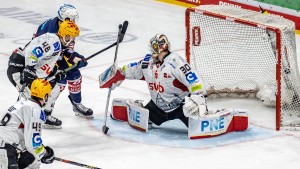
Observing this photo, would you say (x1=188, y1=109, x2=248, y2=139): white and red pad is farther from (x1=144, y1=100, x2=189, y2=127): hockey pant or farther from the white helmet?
the white helmet

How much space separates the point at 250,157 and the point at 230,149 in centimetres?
26

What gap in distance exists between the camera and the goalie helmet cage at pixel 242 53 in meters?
8.49

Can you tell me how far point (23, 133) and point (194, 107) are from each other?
199 centimetres

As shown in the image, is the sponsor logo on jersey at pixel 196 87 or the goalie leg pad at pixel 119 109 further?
the goalie leg pad at pixel 119 109

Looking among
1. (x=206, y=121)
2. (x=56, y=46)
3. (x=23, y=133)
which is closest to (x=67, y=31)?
(x=56, y=46)

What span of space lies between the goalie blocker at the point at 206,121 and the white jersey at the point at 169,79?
0.21 m

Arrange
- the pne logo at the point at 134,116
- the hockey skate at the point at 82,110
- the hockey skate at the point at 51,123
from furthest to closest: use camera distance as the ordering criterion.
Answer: the hockey skate at the point at 82,110 < the hockey skate at the point at 51,123 < the pne logo at the point at 134,116

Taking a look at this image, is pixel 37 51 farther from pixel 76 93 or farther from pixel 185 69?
Answer: pixel 185 69

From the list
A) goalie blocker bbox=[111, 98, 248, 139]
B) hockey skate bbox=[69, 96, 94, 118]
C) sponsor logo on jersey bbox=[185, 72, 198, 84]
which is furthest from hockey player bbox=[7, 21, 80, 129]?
sponsor logo on jersey bbox=[185, 72, 198, 84]

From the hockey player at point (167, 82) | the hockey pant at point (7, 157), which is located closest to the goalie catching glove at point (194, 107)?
the hockey player at point (167, 82)

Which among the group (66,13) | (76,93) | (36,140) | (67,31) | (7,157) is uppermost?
(66,13)

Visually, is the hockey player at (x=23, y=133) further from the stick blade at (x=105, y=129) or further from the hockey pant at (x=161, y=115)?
the hockey pant at (x=161, y=115)

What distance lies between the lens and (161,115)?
8242 millimetres

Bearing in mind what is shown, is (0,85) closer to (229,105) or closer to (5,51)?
(5,51)
